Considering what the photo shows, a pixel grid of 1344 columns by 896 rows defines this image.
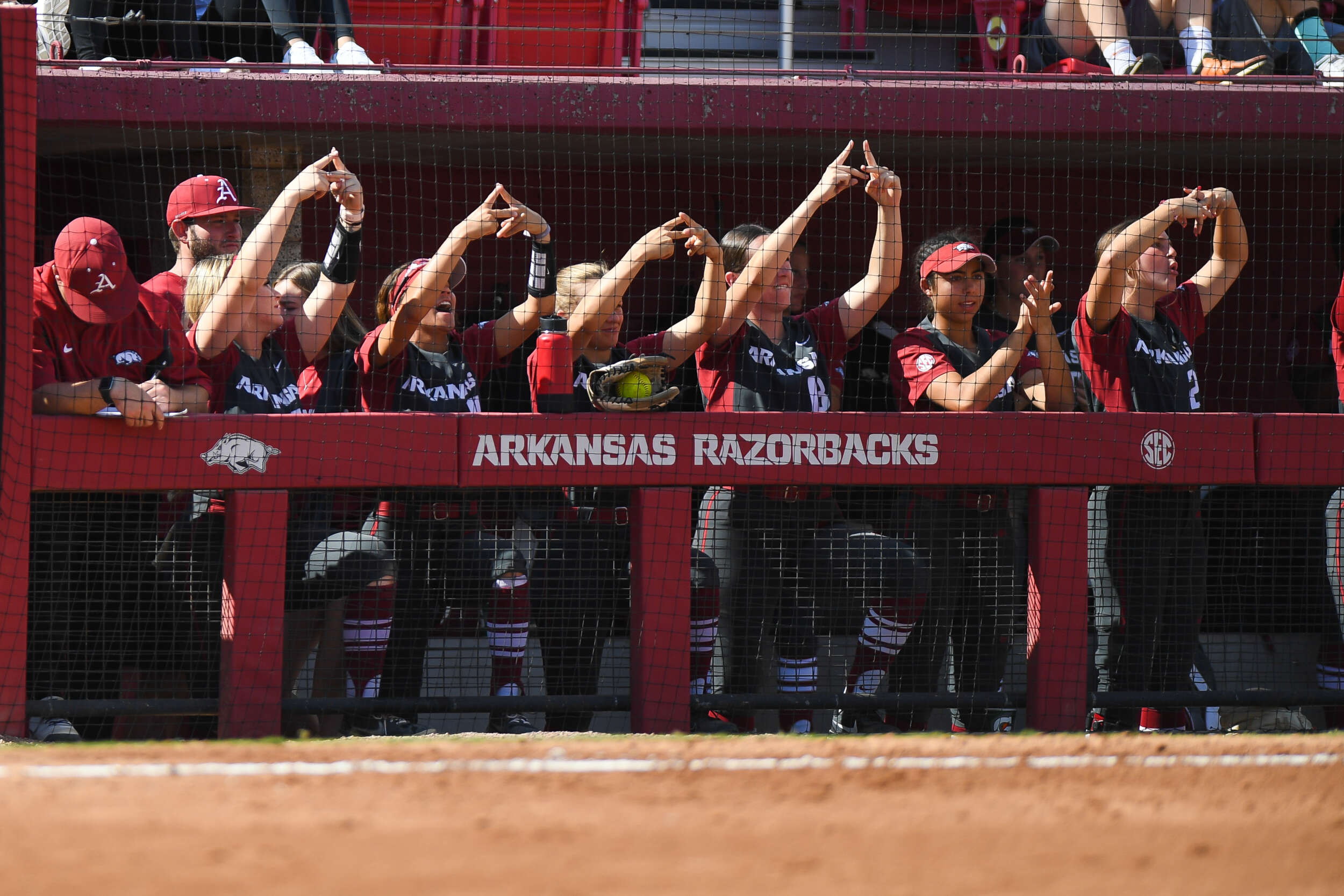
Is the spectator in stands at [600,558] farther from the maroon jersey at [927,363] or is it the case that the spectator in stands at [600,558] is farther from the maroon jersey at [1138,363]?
the maroon jersey at [1138,363]

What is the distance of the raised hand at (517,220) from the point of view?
475 centimetres

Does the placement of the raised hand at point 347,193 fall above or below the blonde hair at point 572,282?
above

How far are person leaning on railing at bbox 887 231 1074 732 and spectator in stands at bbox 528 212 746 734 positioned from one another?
718 millimetres

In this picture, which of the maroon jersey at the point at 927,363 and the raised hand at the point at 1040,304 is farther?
the maroon jersey at the point at 927,363

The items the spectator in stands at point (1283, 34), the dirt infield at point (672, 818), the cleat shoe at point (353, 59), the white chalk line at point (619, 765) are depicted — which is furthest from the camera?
the spectator in stands at point (1283, 34)

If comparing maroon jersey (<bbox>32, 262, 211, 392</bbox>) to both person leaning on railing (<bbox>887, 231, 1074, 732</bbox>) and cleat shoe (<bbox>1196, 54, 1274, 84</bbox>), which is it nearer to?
person leaning on railing (<bbox>887, 231, 1074, 732</bbox>)

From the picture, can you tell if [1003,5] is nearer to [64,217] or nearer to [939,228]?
[939,228]

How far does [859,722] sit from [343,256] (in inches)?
Result: 93.8

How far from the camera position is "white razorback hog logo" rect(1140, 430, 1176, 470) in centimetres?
484

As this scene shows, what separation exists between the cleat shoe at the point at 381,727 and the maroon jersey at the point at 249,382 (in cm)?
106

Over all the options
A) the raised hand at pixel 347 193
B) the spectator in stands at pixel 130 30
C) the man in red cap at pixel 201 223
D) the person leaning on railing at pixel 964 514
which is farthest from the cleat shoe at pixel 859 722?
the spectator in stands at pixel 130 30

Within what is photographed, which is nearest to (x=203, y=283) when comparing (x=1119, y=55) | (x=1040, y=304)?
(x=1040, y=304)

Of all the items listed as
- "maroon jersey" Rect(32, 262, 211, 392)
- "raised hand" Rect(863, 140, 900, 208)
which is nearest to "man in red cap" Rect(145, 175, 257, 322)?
"maroon jersey" Rect(32, 262, 211, 392)

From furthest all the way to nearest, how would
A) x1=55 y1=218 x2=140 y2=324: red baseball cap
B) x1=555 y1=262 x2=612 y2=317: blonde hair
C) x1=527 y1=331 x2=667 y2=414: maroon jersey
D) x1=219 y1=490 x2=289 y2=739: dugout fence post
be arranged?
x1=555 y1=262 x2=612 y2=317: blonde hair → x1=527 y1=331 x2=667 y2=414: maroon jersey → x1=55 y1=218 x2=140 y2=324: red baseball cap → x1=219 y1=490 x2=289 y2=739: dugout fence post
